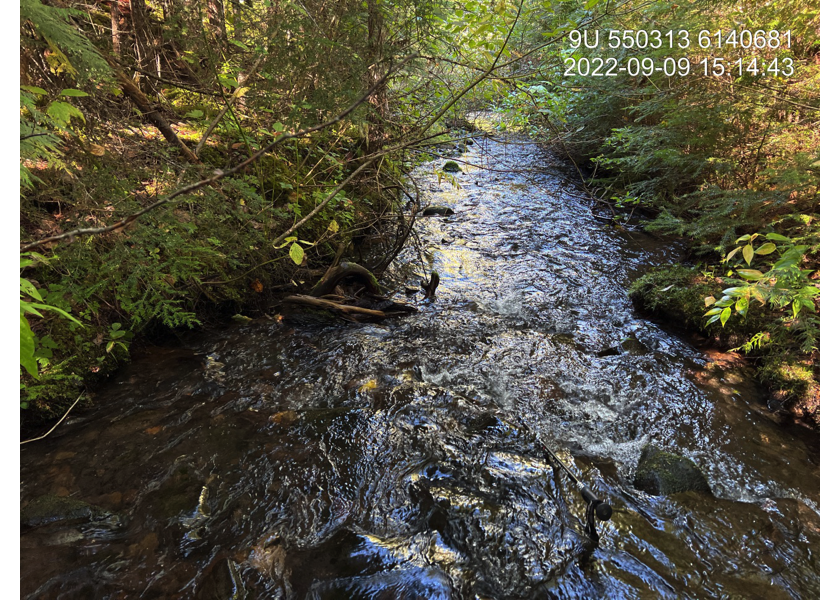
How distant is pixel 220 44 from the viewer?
3.91m

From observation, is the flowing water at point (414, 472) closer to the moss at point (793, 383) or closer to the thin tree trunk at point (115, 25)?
the moss at point (793, 383)

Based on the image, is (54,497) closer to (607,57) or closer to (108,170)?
(108,170)

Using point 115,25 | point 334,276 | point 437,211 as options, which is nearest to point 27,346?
point 334,276

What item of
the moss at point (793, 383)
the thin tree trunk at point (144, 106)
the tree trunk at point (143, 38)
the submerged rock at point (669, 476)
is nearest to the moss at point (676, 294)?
the moss at point (793, 383)

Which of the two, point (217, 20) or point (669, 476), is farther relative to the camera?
point (217, 20)

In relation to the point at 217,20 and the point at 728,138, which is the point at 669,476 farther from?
the point at 217,20

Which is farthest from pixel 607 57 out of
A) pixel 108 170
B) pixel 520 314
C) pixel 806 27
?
pixel 108 170

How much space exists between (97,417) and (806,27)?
812cm

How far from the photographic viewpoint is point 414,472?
3021mm
